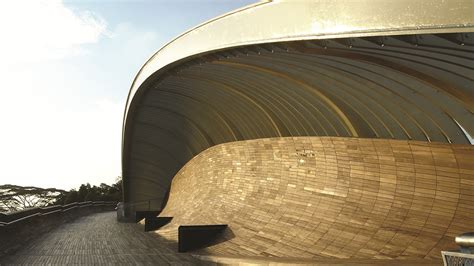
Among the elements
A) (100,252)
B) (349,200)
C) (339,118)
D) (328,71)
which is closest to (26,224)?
(100,252)

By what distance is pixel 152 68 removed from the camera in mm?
13711

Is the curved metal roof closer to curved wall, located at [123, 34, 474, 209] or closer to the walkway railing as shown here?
curved wall, located at [123, 34, 474, 209]

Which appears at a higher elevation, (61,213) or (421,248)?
(61,213)

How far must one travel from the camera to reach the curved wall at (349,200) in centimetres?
819

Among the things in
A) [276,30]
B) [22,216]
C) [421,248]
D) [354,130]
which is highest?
[276,30]

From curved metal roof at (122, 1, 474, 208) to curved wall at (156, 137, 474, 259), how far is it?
47 cm

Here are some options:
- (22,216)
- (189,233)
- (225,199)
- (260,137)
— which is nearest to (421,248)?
(189,233)

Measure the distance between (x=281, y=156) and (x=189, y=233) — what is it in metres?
3.85

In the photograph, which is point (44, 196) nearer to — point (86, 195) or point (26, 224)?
point (86, 195)

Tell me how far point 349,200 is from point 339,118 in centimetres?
219

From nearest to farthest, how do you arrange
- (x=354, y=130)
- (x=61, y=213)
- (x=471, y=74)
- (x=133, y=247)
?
(x=471, y=74), (x=354, y=130), (x=133, y=247), (x=61, y=213)

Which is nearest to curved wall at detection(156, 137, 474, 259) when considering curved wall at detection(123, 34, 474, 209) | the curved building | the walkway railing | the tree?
the curved building

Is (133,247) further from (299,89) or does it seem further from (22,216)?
(299,89)

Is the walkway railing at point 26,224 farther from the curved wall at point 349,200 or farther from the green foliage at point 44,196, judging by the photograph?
the green foliage at point 44,196
